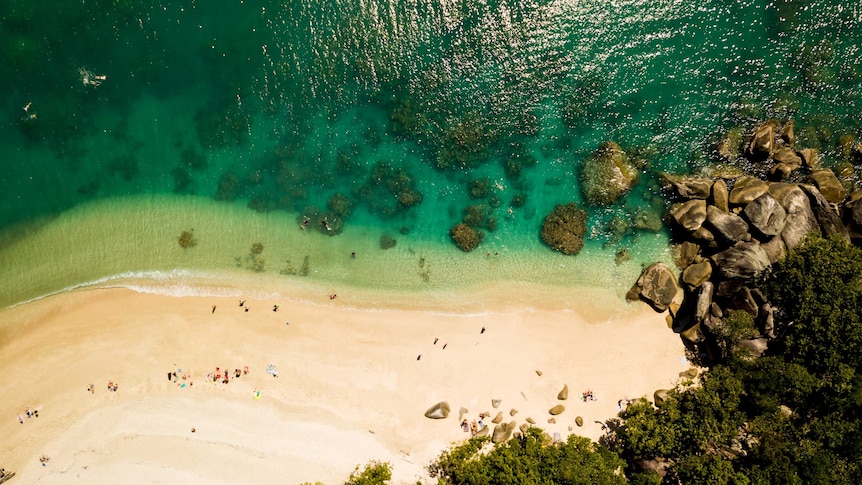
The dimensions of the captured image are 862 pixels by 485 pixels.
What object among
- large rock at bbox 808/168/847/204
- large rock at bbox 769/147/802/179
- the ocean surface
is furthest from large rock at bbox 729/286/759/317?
large rock at bbox 808/168/847/204

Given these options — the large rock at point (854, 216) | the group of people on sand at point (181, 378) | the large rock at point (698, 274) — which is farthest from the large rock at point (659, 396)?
the group of people on sand at point (181, 378)

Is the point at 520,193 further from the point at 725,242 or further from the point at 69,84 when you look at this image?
the point at 69,84

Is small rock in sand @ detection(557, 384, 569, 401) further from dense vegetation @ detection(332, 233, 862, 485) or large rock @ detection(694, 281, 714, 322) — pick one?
large rock @ detection(694, 281, 714, 322)

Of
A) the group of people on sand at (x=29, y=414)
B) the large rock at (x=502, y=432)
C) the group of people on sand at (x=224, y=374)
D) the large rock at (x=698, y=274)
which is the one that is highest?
the large rock at (x=698, y=274)

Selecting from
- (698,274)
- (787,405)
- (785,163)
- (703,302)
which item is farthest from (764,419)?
(785,163)

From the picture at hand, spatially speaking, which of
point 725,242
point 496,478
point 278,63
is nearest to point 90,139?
point 278,63

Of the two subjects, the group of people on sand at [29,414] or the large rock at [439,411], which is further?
the group of people on sand at [29,414]

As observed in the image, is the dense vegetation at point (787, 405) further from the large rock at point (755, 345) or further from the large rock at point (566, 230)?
the large rock at point (566, 230)
